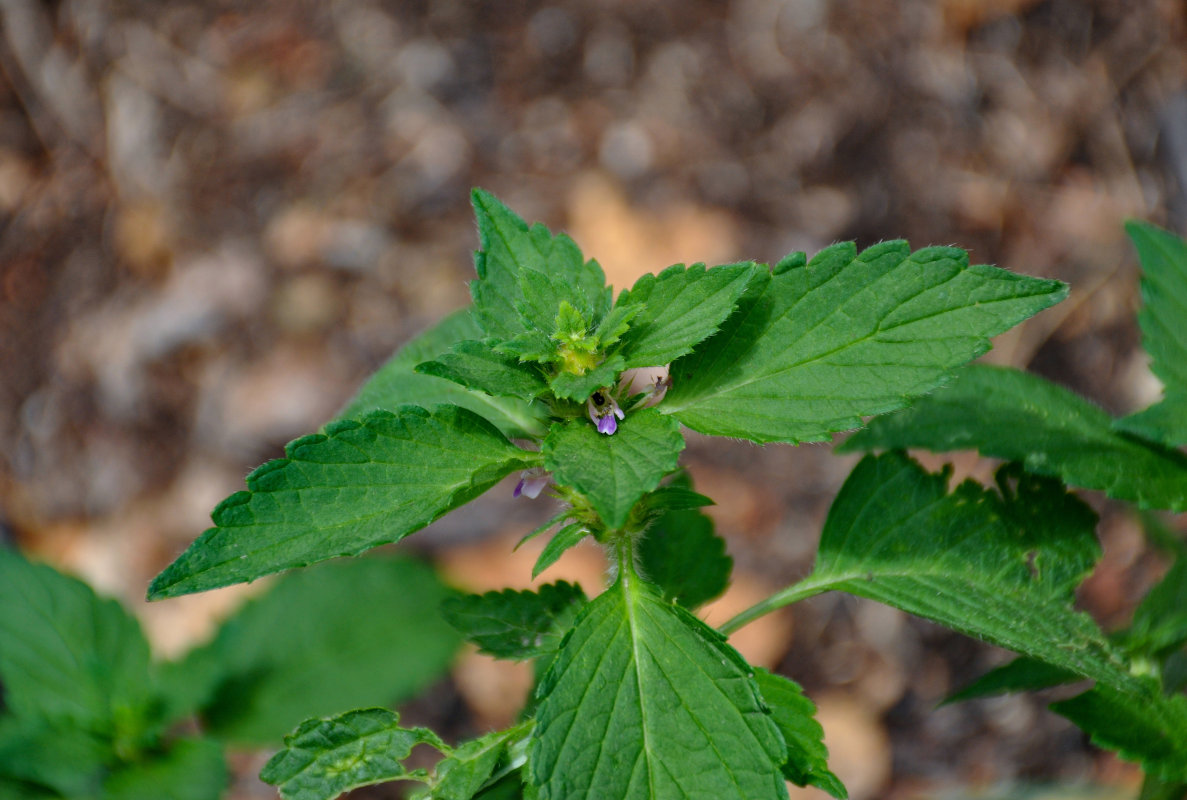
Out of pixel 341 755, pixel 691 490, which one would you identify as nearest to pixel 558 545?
pixel 691 490

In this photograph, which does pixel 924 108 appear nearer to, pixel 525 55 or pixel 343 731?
pixel 525 55

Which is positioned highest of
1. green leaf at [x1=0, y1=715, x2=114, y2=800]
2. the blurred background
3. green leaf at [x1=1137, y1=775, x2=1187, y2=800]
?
the blurred background

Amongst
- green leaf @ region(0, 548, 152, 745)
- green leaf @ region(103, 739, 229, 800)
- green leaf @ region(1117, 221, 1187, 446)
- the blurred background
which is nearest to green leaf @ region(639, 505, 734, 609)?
green leaf @ region(1117, 221, 1187, 446)

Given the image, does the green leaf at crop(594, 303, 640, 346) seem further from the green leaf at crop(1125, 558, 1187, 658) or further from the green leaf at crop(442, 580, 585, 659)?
the green leaf at crop(1125, 558, 1187, 658)

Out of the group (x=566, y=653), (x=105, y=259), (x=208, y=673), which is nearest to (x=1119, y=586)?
(x=566, y=653)

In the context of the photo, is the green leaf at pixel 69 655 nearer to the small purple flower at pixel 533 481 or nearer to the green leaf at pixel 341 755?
the green leaf at pixel 341 755

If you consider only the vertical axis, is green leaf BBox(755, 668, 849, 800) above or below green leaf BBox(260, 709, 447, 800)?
below
